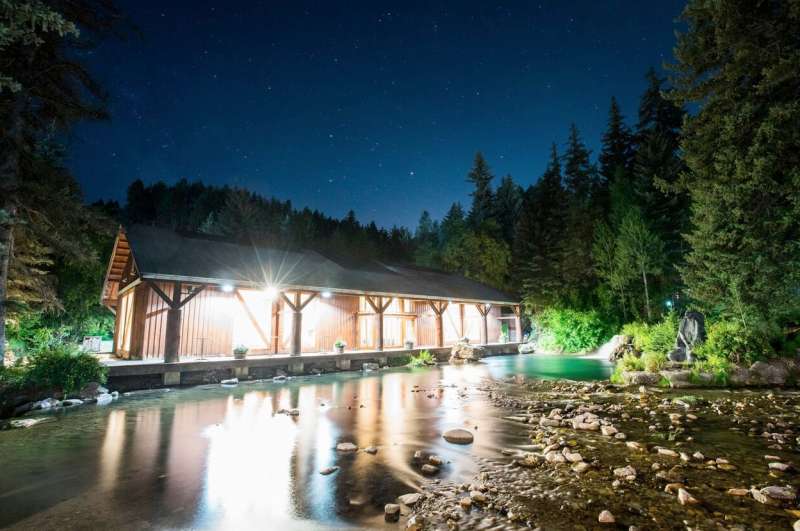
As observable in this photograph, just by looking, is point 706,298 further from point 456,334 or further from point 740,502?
point 456,334

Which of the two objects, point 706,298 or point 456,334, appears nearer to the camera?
point 706,298

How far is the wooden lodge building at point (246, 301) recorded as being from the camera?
531 inches

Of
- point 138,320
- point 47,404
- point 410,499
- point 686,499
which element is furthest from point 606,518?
point 138,320

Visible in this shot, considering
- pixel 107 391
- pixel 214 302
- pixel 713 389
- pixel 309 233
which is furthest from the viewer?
pixel 309 233

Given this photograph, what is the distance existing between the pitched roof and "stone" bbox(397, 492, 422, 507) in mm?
11454

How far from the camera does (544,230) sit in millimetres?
37312

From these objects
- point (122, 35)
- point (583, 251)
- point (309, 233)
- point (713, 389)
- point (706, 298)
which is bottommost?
point (713, 389)

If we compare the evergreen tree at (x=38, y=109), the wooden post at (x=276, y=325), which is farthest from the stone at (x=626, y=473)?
the wooden post at (x=276, y=325)

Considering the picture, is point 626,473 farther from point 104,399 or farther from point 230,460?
point 104,399

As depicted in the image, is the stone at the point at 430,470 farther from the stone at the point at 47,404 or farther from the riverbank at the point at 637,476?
the stone at the point at 47,404

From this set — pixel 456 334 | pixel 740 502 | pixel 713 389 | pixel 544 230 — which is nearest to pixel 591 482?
pixel 740 502

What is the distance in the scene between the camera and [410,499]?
139 inches

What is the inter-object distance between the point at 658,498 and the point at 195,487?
459 cm

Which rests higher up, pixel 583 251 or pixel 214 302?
pixel 583 251
